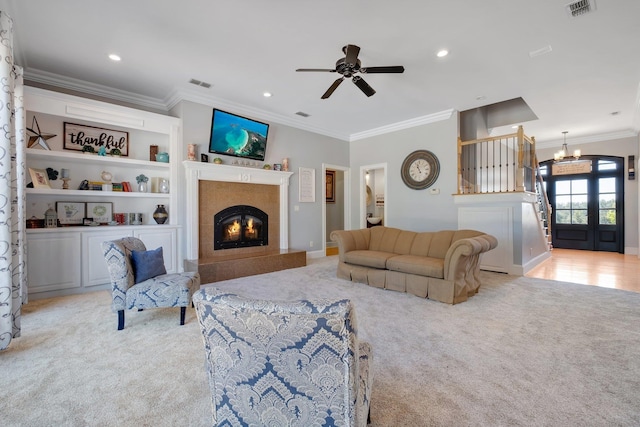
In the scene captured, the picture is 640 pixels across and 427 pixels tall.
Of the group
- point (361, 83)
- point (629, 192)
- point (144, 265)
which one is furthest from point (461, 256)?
point (629, 192)

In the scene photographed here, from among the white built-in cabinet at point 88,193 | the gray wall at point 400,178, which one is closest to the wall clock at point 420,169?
the gray wall at point 400,178

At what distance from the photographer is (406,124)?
6.17 m

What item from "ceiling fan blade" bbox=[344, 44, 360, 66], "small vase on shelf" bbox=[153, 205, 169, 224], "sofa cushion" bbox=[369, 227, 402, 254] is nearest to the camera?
"ceiling fan blade" bbox=[344, 44, 360, 66]

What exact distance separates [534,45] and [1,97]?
5.24 metres

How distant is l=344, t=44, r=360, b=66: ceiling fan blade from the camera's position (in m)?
3.00

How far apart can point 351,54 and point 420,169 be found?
11.6 ft

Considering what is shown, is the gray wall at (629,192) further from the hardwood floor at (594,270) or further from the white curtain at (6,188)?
the white curtain at (6,188)

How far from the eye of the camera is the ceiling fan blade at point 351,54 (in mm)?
3004

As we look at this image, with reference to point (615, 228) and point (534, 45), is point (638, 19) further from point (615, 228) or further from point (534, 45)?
point (615, 228)

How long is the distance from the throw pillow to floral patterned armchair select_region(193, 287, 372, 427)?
86.9 inches

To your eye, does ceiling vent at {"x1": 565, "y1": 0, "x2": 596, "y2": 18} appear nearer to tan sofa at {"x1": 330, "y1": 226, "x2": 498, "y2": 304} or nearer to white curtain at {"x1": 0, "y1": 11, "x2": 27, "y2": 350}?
tan sofa at {"x1": 330, "y1": 226, "x2": 498, "y2": 304}

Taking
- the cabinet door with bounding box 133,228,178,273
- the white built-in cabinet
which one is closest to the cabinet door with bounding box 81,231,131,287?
the white built-in cabinet

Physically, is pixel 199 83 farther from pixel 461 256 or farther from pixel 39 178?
pixel 461 256

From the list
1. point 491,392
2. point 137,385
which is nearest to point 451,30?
point 491,392
